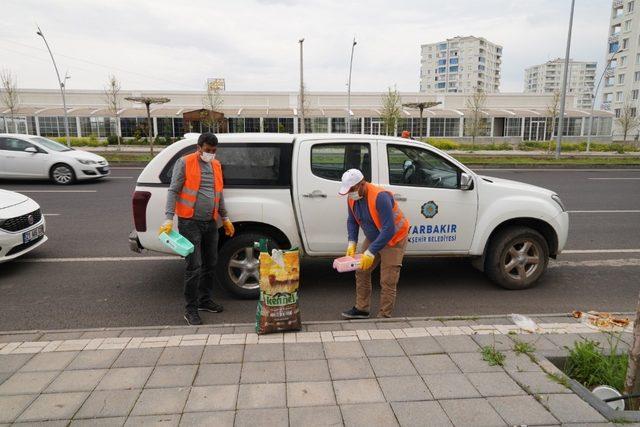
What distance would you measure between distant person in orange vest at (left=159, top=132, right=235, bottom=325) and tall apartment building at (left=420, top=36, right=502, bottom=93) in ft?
384

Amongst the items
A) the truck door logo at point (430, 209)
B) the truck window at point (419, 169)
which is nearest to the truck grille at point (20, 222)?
the truck window at point (419, 169)

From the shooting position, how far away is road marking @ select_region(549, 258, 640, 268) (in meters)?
6.55

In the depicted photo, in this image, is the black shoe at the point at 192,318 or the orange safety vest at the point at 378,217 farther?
the black shoe at the point at 192,318

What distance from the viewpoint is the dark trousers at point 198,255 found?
4.55m

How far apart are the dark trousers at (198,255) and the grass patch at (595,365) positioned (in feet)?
10.9

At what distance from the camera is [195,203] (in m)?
4.52

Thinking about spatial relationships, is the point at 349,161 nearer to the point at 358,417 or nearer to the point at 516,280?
the point at 516,280

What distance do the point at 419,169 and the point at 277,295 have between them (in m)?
2.38

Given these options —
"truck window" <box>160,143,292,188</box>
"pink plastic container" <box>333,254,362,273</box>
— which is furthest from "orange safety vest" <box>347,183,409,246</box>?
"truck window" <box>160,143,292,188</box>

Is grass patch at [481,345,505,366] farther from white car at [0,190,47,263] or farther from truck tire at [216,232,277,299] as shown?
white car at [0,190,47,263]

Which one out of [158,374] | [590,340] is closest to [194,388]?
Answer: [158,374]

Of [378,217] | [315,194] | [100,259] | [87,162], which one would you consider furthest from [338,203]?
[87,162]

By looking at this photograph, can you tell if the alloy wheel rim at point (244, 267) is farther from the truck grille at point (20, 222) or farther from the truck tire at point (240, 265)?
the truck grille at point (20, 222)

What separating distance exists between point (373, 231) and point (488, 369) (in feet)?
5.18
